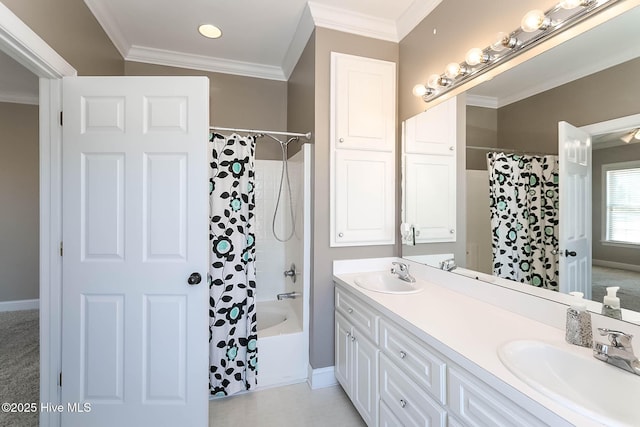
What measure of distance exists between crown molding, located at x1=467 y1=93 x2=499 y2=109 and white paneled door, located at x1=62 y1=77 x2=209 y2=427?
5.07 feet

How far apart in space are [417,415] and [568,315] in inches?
27.5

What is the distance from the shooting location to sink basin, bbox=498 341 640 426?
0.75m

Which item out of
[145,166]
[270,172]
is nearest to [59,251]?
[145,166]

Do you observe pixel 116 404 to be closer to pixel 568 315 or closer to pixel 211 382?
pixel 211 382

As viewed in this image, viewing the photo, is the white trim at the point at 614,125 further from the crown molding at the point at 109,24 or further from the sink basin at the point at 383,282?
the crown molding at the point at 109,24

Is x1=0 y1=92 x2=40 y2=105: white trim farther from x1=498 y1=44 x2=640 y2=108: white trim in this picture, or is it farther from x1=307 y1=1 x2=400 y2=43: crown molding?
x1=498 y1=44 x2=640 y2=108: white trim

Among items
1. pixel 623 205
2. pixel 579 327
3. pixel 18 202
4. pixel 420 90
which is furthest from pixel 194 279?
pixel 18 202

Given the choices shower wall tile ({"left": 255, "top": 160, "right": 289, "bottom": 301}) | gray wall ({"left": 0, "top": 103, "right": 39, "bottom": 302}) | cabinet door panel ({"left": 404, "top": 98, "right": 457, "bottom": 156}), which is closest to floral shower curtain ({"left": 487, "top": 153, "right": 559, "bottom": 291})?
cabinet door panel ({"left": 404, "top": 98, "right": 457, "bottom": 156})

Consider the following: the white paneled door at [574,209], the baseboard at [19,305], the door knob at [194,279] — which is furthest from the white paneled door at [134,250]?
the baseboard at [19,305]

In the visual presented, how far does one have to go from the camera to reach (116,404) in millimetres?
1574

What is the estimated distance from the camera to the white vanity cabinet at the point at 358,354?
150 cm

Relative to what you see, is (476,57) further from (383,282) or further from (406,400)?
(406,400)

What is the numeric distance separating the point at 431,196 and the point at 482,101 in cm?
64

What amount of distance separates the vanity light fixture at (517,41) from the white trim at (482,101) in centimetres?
11
